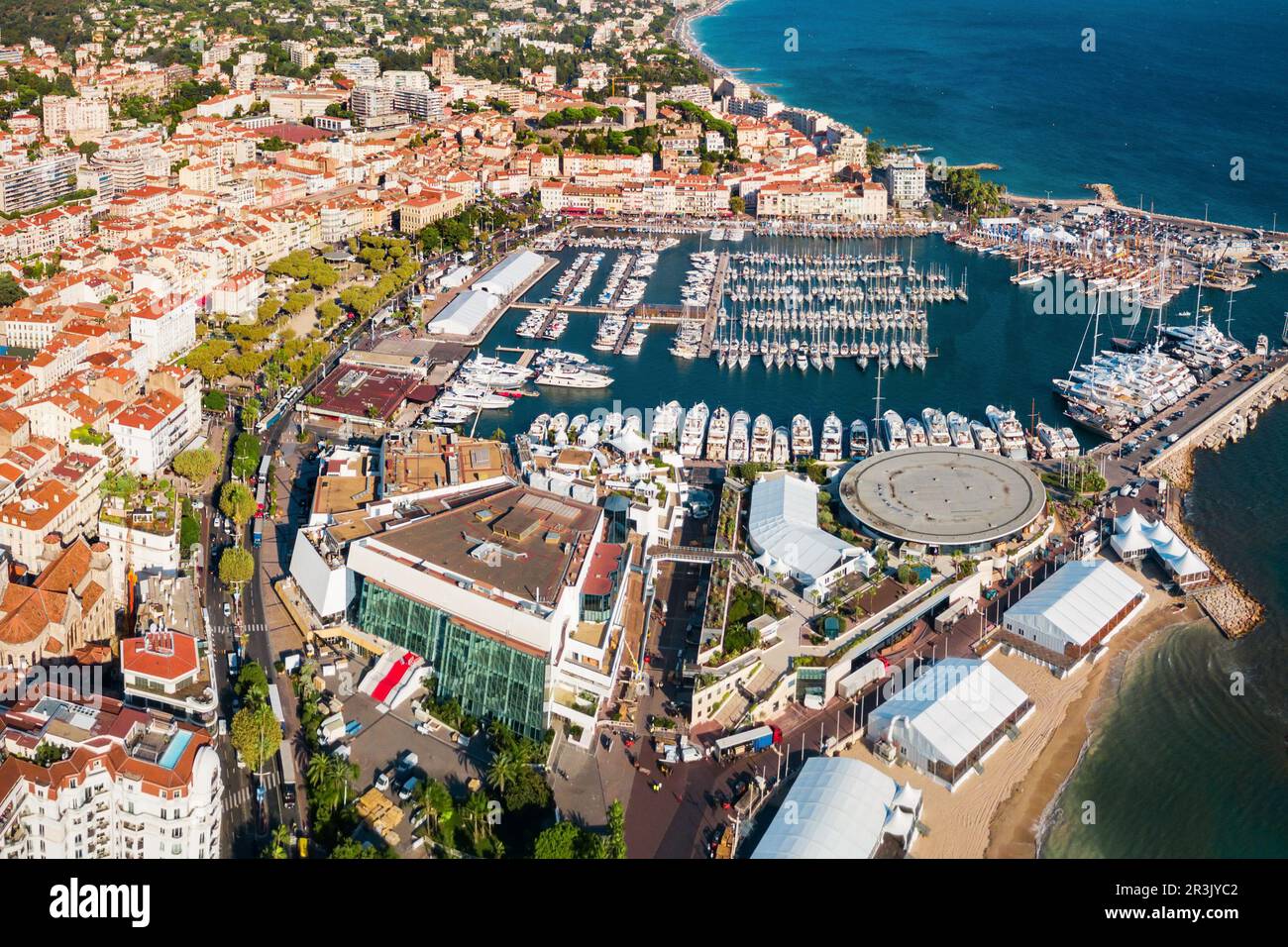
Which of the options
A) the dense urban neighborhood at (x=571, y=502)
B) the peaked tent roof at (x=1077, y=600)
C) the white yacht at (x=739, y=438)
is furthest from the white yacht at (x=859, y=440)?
the peaked tent roof at (x=1077, y=600)

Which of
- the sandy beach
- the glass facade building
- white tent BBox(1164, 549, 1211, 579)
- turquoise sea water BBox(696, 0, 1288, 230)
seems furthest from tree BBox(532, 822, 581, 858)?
turquoise sea water BBox(696, 0, 1288, 230)

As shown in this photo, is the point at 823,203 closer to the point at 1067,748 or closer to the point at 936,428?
the point at 936,428

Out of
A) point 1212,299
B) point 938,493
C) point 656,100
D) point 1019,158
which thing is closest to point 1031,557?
point 938,493

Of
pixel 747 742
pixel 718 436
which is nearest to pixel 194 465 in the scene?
pixel 718 436

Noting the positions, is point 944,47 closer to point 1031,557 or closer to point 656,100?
point 656,100

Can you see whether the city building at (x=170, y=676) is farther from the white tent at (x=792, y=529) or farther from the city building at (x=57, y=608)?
the white tent at (x=792, y=529)
